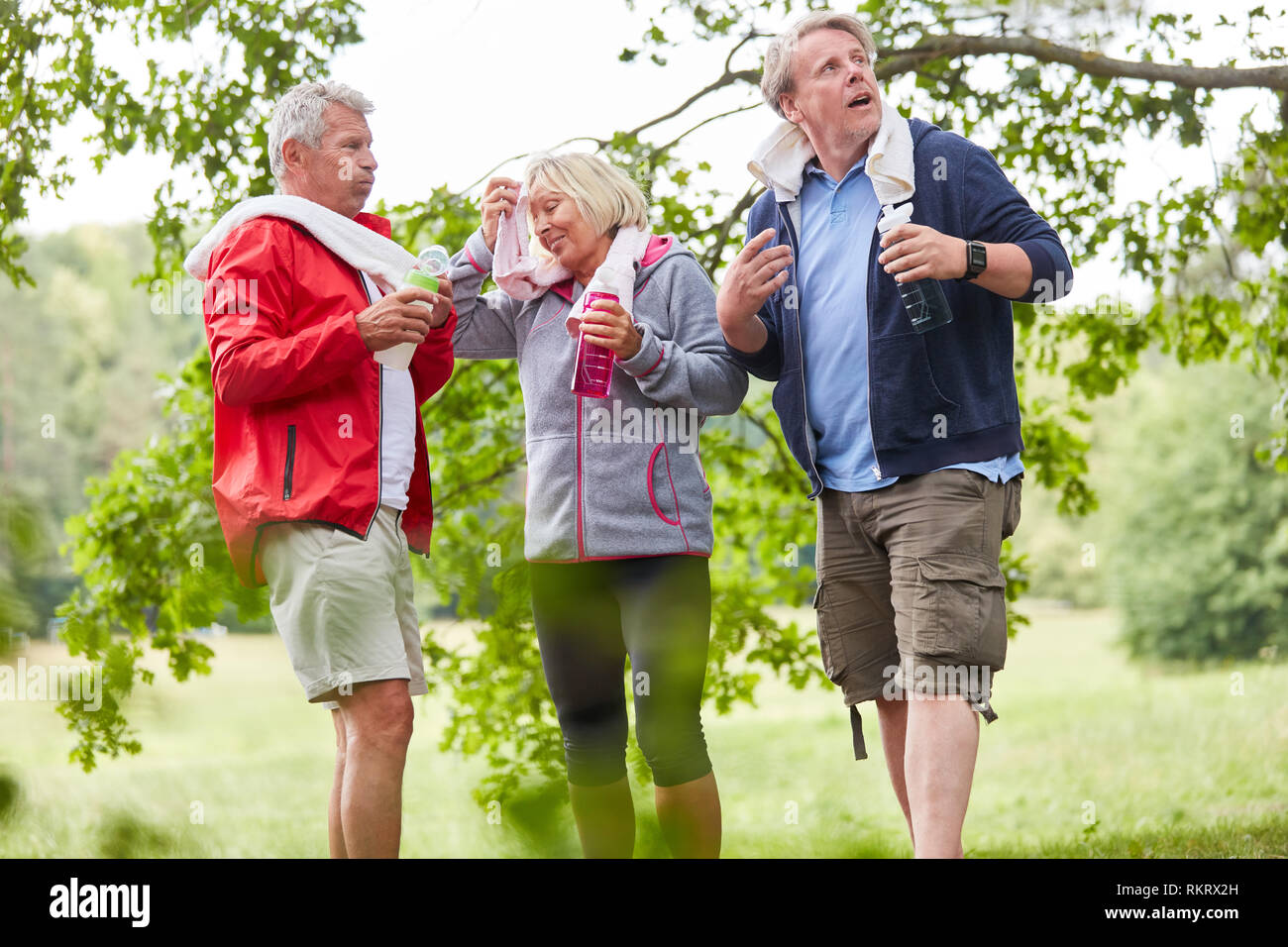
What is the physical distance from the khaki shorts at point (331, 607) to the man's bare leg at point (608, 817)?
1.46ft

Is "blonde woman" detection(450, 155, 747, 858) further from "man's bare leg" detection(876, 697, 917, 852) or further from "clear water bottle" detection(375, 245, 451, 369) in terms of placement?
"man's bare leg" detection(876, 697, 917, 852)

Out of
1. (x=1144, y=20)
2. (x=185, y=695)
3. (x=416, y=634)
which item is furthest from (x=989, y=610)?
(x=1144, y=20)

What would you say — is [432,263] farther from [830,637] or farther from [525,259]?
[830,637]

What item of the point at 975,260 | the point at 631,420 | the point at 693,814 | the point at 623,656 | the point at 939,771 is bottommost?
the point at 693,814

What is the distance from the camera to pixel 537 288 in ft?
8.52

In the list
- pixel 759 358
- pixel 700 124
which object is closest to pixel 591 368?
pixel 759 358

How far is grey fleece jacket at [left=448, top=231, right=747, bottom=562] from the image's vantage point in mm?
2398

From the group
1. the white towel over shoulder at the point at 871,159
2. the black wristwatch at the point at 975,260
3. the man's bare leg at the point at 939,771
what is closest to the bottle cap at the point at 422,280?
the white towel over shoulder at the point at 871,159

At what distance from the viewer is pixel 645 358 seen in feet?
7.70

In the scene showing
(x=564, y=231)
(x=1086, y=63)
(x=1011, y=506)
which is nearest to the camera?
(x=1011, y=506)

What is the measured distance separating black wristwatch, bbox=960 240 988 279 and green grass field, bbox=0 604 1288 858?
3.63 feet

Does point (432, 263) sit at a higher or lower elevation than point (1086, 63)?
lower

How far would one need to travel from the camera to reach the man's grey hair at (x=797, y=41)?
2.40 meters

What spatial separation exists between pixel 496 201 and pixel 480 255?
0.13m
